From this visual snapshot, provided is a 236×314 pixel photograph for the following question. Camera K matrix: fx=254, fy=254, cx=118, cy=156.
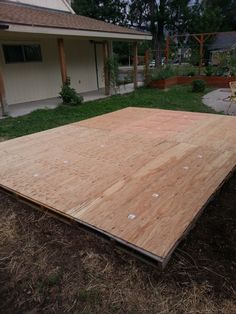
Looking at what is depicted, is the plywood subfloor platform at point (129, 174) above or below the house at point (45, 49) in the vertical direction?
below

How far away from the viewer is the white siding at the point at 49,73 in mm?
7955

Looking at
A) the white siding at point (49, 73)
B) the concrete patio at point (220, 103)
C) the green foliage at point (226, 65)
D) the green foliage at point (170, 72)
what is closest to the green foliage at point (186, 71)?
the green foliage at point (170, 72)

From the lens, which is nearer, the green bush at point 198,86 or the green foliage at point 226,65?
the green bush at point 198,86

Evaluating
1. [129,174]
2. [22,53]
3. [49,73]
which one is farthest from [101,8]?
[129,174]

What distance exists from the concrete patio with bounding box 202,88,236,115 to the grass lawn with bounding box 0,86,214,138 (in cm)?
22

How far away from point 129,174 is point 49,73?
7.46 m

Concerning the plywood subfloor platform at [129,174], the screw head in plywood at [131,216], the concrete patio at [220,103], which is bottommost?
the concrete patio at [220,103]

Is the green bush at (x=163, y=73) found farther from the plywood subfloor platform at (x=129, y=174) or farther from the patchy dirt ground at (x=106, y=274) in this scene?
the patchy dirt ground at (x=106, y=274)

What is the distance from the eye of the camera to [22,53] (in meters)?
8.07

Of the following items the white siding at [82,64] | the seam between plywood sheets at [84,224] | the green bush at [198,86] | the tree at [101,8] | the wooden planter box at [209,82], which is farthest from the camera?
the tree at [101,8]

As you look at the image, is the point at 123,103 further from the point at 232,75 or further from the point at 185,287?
the point at 185,287

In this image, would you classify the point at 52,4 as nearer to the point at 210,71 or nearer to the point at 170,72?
the point at 170,72

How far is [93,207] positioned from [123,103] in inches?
236

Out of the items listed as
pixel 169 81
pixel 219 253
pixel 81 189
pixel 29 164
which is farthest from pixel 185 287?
pixel 169 81
